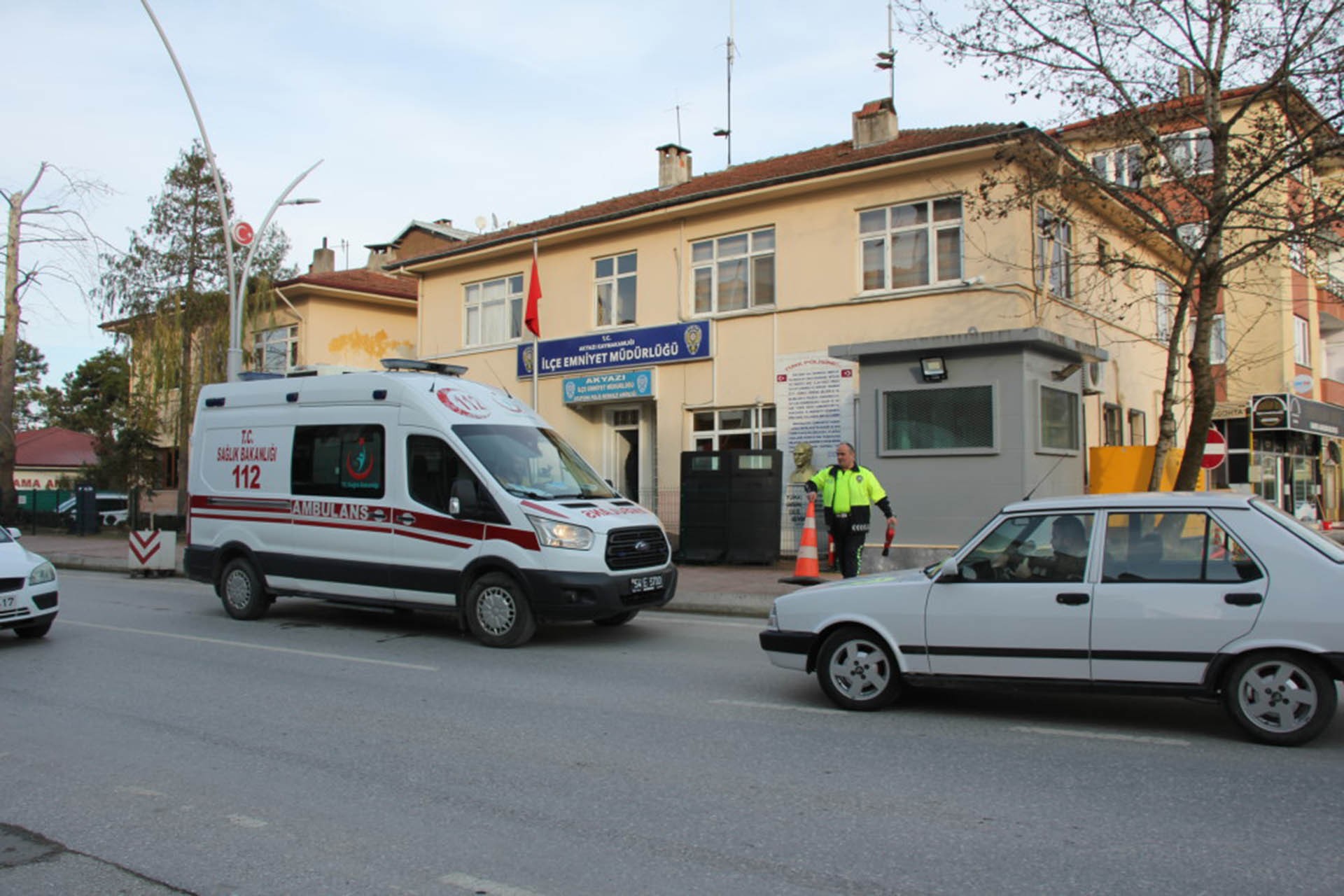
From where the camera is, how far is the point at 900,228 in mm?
17688

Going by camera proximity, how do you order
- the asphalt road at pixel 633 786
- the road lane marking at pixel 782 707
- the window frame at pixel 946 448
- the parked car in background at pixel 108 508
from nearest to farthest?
the asphalt road at pixel 633 786
the road lane marking at pixel 782 707
the window frame at pixel 946 448
the parked car in background at pixel 108 508

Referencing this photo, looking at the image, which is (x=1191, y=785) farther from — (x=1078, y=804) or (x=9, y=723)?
(x=9, y=723)

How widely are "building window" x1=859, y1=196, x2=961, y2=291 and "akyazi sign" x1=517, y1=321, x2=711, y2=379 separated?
11.7ft

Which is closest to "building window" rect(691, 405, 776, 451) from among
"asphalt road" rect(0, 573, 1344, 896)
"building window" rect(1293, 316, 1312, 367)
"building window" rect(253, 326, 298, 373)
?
"asphalt road" rect(0, 573, 1344, 896)

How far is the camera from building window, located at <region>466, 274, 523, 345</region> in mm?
23547

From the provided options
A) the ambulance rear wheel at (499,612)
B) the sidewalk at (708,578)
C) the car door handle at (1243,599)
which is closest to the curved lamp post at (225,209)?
the sidewalk at (708,578)

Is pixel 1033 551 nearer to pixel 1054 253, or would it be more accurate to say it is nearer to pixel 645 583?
pixel 645 583

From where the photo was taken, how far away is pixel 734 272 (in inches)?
781

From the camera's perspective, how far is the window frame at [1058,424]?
561 inches

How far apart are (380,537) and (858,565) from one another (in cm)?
570

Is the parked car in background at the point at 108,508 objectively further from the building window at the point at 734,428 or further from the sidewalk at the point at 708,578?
the building window at the point at 734,428

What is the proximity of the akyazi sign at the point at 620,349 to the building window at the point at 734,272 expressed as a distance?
67 centimetres

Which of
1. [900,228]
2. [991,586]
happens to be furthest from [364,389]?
[900,228]

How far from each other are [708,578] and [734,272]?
7.02 m
